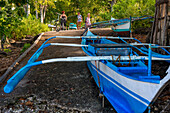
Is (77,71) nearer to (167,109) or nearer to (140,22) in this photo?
(167,109)

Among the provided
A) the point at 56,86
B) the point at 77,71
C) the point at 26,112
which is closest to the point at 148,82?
the point at 26,112

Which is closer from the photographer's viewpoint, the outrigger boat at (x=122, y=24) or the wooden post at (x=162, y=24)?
the wooden post at (x=162, y=24)

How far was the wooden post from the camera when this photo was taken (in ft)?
25.9

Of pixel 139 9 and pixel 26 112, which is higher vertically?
pixel 139 9

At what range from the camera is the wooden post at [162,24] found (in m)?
7.89

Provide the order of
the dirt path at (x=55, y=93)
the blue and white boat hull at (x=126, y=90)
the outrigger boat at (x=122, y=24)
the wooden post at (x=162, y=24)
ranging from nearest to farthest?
the blue and white boat hull at (x=126, y=90) < the dirt path at (x=55, y=93) < the wooden post at (x=162, y=24) < the outrigger boat at (x=122, y=24)

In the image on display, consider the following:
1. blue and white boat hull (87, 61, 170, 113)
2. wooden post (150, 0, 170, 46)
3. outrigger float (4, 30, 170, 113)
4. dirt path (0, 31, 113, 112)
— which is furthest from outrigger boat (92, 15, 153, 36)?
blue and white boat hull (87, 61, 170, 113)

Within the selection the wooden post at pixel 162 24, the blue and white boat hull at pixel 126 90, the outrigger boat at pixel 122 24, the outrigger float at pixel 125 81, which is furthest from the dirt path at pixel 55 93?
the outrigger boat at pixel 122 24

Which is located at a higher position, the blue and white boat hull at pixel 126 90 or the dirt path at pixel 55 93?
the blue and white boat hull at pixel 126 90

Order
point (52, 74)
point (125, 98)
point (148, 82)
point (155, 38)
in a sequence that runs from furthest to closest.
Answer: point (155, 38) → point (52, 74) → point (125, 98) → point (148, 82)

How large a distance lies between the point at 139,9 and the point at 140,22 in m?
1.74

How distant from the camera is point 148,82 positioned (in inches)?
135

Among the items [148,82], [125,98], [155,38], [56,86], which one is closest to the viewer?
[148,82]

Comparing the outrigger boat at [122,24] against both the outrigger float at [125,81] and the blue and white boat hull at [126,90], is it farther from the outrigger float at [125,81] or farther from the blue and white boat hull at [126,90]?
the blue and white boat hull at [126,90]
